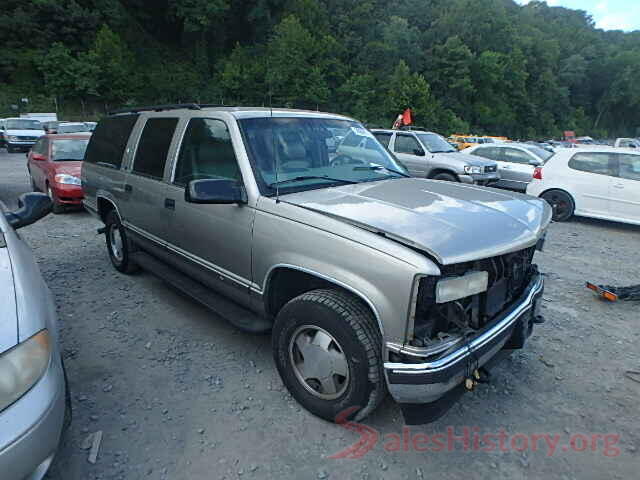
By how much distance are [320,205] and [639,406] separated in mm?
2659

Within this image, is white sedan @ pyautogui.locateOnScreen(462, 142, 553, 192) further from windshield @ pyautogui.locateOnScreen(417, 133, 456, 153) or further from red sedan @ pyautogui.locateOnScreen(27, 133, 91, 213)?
red sedan @ pyautogui.locateOnScreen(27, 133, 91, 213)

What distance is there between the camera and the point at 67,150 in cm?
857

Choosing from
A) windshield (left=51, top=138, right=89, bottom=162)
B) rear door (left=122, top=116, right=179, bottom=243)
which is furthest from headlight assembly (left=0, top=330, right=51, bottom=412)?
windshield (left=51, top=138, right=89, bottom=162)

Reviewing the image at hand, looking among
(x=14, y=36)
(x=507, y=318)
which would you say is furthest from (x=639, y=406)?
(x=14, y=36)

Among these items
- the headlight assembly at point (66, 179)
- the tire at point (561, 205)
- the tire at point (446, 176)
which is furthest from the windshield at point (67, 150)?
the tire at point (561, 205)

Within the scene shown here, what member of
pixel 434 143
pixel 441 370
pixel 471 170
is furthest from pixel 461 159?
pixel 441 370

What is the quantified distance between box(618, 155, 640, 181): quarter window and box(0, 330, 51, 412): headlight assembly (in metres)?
9.66

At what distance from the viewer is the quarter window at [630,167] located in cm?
798

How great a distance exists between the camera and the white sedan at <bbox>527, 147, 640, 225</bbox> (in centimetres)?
801

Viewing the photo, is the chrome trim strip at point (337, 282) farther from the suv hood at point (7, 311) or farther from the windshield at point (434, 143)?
the windshield at point (434, 143)

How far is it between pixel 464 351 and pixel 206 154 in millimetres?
2473

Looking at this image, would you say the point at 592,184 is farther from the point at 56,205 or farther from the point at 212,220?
the point at 56,205

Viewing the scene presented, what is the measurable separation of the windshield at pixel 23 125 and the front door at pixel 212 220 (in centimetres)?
2299

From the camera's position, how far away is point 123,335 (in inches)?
146
